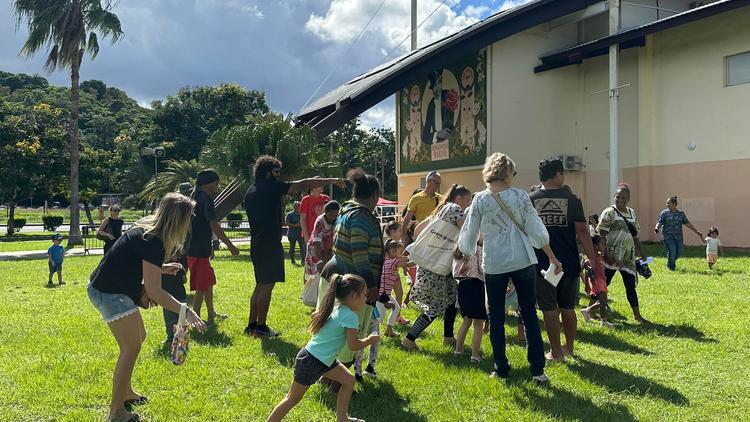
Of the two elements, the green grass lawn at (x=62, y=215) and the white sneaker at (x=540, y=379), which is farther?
the green grass lawn at (x=62, y=215)

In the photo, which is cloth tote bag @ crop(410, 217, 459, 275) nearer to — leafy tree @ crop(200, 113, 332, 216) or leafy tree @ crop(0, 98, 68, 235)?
leafy tree @ crop(200, 113, 332, 216)

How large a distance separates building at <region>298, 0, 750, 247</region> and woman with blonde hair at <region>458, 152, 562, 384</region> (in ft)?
50.0

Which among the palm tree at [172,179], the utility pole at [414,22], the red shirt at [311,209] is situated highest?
the utility pole at [414,22]

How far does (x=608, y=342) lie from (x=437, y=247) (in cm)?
221

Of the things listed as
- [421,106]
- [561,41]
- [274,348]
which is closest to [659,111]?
[561,41]

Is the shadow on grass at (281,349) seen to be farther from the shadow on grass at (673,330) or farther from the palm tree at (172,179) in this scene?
the palm tree at (172,179)

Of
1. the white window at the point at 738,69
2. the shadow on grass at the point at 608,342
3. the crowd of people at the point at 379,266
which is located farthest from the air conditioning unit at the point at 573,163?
the shadow on grass at the point at 608,342

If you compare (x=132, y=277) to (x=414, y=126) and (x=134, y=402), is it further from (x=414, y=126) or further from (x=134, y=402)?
(x=414, y=126)

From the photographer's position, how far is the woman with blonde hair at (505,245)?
458cm

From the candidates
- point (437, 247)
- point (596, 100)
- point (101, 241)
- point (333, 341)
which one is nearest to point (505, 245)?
point (437, 247)

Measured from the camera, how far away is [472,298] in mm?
5422

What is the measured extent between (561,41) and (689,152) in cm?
681

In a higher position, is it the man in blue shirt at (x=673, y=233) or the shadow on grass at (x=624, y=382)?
the man in blue shirt at (x=673, y=233)

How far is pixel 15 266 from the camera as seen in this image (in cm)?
1539
